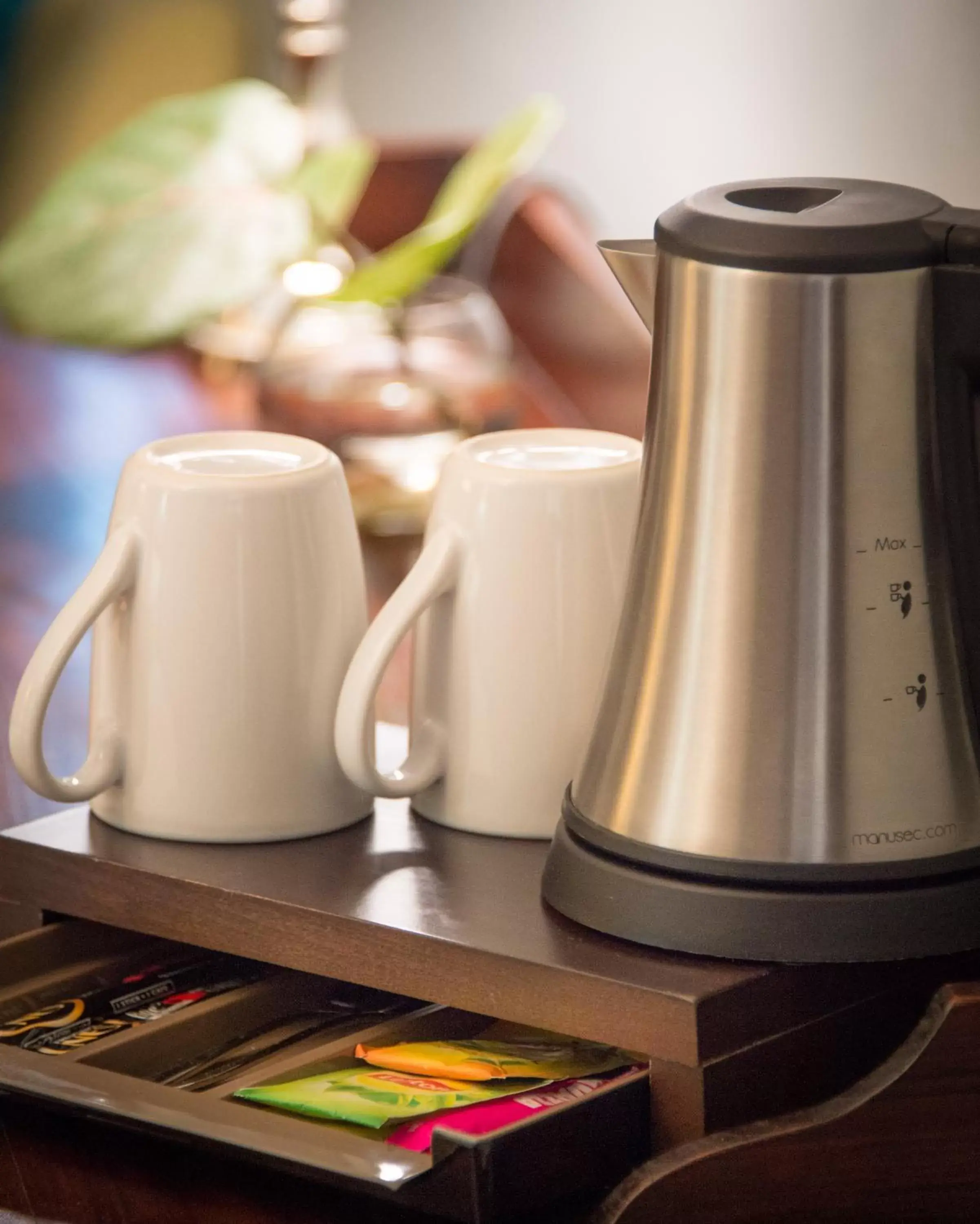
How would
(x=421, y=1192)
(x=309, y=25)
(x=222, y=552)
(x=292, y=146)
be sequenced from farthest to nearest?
(x=309, y=25) < (x=292, y=146) < (x=222, y=552) < (x=421, y=1192)

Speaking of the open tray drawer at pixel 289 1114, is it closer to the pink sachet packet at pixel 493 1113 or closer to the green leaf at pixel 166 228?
the pink sachet packet at pixel 493 1113

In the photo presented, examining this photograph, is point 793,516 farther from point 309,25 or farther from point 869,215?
point 309,25

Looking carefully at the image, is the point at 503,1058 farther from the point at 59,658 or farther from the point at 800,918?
the point at 59,658

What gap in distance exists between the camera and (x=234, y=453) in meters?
0.74

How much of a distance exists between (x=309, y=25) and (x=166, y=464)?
4.97 feet

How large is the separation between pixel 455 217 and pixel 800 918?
1072 mm

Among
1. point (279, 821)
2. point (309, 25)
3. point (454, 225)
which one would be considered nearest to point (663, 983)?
point (279, 821)

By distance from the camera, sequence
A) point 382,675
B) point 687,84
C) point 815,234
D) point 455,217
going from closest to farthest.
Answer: point 815,234, point 382,675, point 455,217, point 687,84

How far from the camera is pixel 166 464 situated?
27.9 inches

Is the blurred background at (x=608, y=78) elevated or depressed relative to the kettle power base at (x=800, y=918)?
elevated

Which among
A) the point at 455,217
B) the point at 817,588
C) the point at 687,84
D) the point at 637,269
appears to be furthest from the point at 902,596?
the point at 687,84

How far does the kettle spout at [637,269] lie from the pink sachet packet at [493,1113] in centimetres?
24

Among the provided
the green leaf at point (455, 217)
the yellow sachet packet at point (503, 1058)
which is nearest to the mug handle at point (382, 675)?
the yellow sachet packet at point (503, 1058)

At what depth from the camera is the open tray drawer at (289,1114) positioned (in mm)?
533
